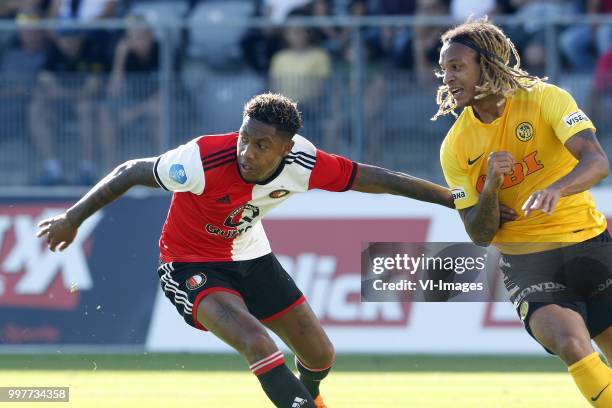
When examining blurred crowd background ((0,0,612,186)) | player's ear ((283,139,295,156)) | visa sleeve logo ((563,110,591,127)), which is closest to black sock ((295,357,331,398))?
player's ear ((283,139,295,156))

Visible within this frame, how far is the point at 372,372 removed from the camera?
37.0 ft

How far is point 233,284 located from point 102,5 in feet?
26.3

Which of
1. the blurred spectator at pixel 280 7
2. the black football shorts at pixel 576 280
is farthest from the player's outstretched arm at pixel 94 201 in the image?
the blurred spectator at pixel 280 7

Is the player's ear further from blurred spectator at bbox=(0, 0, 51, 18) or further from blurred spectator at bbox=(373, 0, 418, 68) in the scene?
blurred spectator at bbox=(0, 0, 51, 18)

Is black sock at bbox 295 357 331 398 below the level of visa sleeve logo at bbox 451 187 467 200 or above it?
below

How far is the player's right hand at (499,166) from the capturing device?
6742 millimetres

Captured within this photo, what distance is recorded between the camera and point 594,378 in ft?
21.5

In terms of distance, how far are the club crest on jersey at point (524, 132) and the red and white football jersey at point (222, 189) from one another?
1.25 meters

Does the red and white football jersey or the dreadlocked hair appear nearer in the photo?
the dreadlocked hair

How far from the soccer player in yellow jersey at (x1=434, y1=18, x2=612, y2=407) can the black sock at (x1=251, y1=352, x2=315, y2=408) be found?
133cm

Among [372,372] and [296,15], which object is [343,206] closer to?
[372,372]

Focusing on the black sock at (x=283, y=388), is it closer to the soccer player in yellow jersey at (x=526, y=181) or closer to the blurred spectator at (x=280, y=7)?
the soccer player in yellow jersey at (x=526, y=181)

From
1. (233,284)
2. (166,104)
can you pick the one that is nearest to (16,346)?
(166,104)

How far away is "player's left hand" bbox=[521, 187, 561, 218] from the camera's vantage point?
6234 mm
